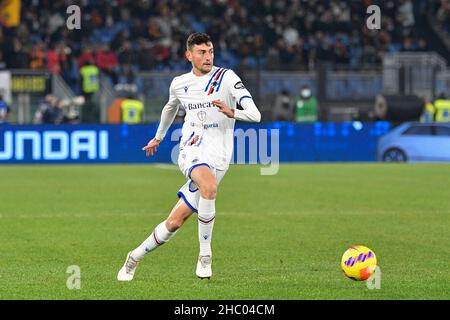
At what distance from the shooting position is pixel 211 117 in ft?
33.0

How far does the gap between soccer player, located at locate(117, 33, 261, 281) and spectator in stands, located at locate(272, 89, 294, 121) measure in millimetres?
22811

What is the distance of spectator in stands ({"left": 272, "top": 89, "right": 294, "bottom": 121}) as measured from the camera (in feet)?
108

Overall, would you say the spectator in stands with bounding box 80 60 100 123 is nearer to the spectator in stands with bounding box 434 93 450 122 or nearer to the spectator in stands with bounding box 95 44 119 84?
the spectator in stands with bounding box 95 44 119 84

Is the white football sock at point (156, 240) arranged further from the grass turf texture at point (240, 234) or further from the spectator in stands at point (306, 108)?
the spectator in stands at point (306, 108)

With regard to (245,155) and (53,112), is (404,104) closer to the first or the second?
(245,155)

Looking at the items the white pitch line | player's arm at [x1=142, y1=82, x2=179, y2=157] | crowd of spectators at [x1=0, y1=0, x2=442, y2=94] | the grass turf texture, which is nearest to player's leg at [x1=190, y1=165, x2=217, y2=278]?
the grass turf texture

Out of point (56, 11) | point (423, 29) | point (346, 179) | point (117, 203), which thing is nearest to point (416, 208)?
point (117, 203)

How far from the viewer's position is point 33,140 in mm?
30047

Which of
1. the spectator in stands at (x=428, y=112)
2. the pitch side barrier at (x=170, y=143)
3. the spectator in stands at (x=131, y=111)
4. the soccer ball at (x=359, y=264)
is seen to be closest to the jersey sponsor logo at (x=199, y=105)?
the soccer ball at (x=359, y=264)

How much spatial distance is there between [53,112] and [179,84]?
22216 millimetres

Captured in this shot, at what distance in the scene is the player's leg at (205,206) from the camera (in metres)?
9.88

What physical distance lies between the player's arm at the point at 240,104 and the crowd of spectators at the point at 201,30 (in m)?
24.0
